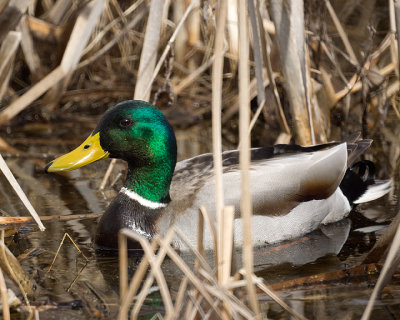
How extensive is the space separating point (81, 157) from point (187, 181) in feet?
2.37

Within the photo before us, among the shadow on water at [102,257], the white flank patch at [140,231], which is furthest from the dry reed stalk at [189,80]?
the white flank patch at [140,231]

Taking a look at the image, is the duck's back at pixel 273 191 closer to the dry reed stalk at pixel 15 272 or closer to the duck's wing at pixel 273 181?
the duck's wing at pixel 273 181

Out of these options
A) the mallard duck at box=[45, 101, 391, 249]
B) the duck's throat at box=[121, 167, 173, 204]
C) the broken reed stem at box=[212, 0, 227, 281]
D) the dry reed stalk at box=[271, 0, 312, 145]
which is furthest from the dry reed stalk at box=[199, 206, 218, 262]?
the dry reed stalk at box=[271, 0, 312, 145]

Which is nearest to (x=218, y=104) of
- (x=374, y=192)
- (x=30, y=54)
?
(x=374, y=192)

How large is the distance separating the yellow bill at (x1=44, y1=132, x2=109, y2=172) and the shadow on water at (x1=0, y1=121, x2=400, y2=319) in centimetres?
45

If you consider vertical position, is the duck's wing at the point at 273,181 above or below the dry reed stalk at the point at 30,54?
below

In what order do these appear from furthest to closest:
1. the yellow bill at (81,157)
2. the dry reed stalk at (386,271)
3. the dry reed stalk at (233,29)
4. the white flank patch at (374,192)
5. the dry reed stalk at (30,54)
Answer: the dry reed stalk at (30,54), the dry reed stalk at (233,29), the white flank patch at (374,192), the yellow bill at (81,157), the dry reed stalk at (386,271)

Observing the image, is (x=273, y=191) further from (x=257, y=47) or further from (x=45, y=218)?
(x=45, y=218)

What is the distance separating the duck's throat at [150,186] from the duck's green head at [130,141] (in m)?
0.02

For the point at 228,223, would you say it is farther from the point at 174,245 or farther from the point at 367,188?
the point at 367,188

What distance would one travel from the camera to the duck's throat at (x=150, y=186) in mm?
4898

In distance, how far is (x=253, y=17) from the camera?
15.8 feet

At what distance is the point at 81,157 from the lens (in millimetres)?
4730

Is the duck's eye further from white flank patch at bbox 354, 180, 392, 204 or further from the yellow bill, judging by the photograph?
white flank patch at bbox 354, 180, 392, 204
